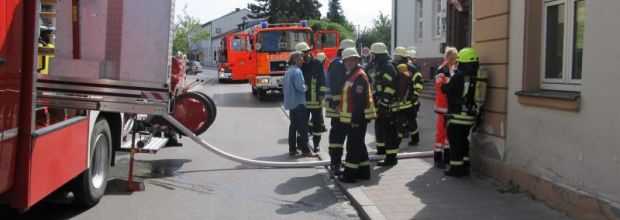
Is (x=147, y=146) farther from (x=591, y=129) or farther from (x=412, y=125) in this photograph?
(x=591, y=129)

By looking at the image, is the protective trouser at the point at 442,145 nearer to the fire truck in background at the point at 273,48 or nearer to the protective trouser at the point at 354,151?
the protective trouser at the point at 354,151

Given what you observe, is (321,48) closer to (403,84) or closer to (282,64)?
(282,64)

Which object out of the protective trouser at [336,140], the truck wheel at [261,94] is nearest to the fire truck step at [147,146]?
the protective trouser at [336,140]

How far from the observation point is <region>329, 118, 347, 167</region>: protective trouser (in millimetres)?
7738

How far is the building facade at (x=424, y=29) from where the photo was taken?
22494mm

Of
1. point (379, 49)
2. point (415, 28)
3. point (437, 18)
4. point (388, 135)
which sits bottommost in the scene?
point (388, 135)

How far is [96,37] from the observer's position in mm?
5863

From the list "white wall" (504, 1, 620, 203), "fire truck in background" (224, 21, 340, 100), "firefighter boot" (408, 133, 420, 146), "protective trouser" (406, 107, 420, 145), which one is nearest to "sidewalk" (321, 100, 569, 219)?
"white wall" (504, 1, 620, 203)

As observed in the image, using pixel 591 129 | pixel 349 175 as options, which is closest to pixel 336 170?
Result: pixel 349 175

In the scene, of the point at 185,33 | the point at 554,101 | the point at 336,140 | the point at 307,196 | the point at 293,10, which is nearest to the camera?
the point at 554,101

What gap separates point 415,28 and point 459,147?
1836 centimetres

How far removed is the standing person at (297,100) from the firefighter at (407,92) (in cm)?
141

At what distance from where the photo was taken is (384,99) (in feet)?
26.8

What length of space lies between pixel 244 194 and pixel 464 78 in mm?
2840
